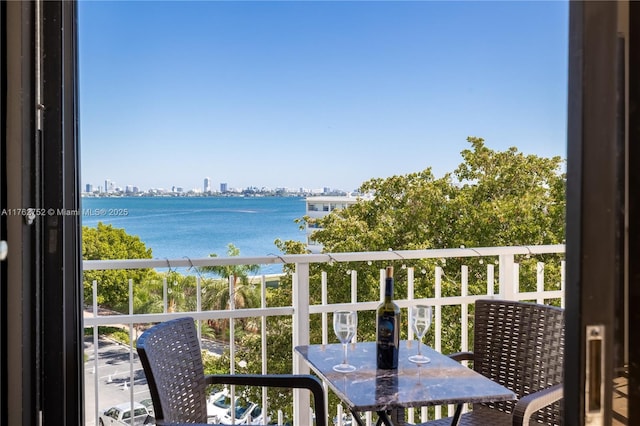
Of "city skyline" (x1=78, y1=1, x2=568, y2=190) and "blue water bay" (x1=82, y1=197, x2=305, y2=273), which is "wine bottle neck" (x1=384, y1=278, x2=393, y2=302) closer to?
"city skyline" (x1=78, y1=1, x2=568, y2=190)

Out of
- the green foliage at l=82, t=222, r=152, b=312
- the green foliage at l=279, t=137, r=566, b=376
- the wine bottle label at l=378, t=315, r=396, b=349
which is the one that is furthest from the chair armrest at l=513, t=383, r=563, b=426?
the green foliage at l=279, t=137, r=566, b=376

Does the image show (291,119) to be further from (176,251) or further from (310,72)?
(176,251)

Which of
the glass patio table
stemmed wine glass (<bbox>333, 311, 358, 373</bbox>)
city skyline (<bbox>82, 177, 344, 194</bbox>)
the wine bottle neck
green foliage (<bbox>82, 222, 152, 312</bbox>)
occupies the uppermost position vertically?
city skyline (<bbox>82, 177, 344, 194</bbox>)

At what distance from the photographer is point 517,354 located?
2.31m

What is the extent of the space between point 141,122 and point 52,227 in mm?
20435

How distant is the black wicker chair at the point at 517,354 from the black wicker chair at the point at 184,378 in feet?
1.91

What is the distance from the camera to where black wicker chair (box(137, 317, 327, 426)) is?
1.74 m

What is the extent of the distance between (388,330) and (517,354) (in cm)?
77

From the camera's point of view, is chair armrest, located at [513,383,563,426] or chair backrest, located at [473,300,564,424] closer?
chair armrest, located at [513,383,563,426]

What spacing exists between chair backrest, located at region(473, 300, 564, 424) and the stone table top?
1.26 ft

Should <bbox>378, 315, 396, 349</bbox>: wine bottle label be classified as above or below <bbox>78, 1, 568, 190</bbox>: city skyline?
below

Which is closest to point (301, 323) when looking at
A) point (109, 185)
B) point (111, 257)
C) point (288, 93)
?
point (111, 257)

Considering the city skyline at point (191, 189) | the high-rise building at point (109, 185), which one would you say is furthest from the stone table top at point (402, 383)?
the high-rise building at point (109, 185)

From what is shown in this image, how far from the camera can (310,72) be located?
20.1 m
